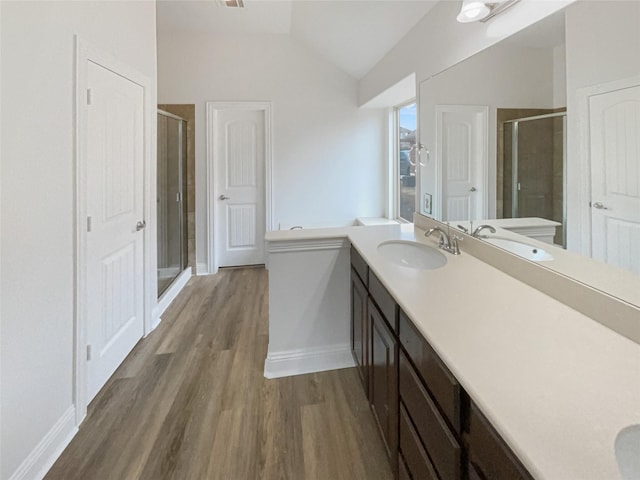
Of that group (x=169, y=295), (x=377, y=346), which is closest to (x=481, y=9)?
(x=377, y=346)

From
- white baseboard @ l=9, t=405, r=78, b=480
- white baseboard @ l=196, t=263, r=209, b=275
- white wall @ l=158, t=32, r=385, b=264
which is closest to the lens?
white baseboard @ l=9, t=405, r=78, b=480

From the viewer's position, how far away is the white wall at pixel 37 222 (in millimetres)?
1280

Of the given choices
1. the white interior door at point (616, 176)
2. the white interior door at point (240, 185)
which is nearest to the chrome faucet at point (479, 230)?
the white interior door at point (616, 176)

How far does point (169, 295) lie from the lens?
3402mm

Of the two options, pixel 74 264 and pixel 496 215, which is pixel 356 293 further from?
pixel 74 264

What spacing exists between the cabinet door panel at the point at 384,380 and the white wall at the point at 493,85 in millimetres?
816

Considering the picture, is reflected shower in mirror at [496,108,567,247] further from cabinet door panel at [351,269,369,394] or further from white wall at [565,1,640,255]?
cabinet door panel at [351,269,369,394]

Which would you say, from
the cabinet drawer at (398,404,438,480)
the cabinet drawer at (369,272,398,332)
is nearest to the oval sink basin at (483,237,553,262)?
the cabinet drawer at (369,272,398,332)

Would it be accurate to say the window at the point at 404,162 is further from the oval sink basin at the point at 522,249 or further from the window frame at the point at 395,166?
the oval sink basin at the point at 522,249

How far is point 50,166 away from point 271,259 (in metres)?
1.14

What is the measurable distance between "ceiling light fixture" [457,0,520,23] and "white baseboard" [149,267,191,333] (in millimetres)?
2851

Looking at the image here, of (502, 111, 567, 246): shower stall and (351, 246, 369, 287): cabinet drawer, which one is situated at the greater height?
(502, 111, 567, 246): shower stall

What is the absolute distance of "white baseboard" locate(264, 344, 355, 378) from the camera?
218 cm

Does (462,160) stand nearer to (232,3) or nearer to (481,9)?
(481,9)
